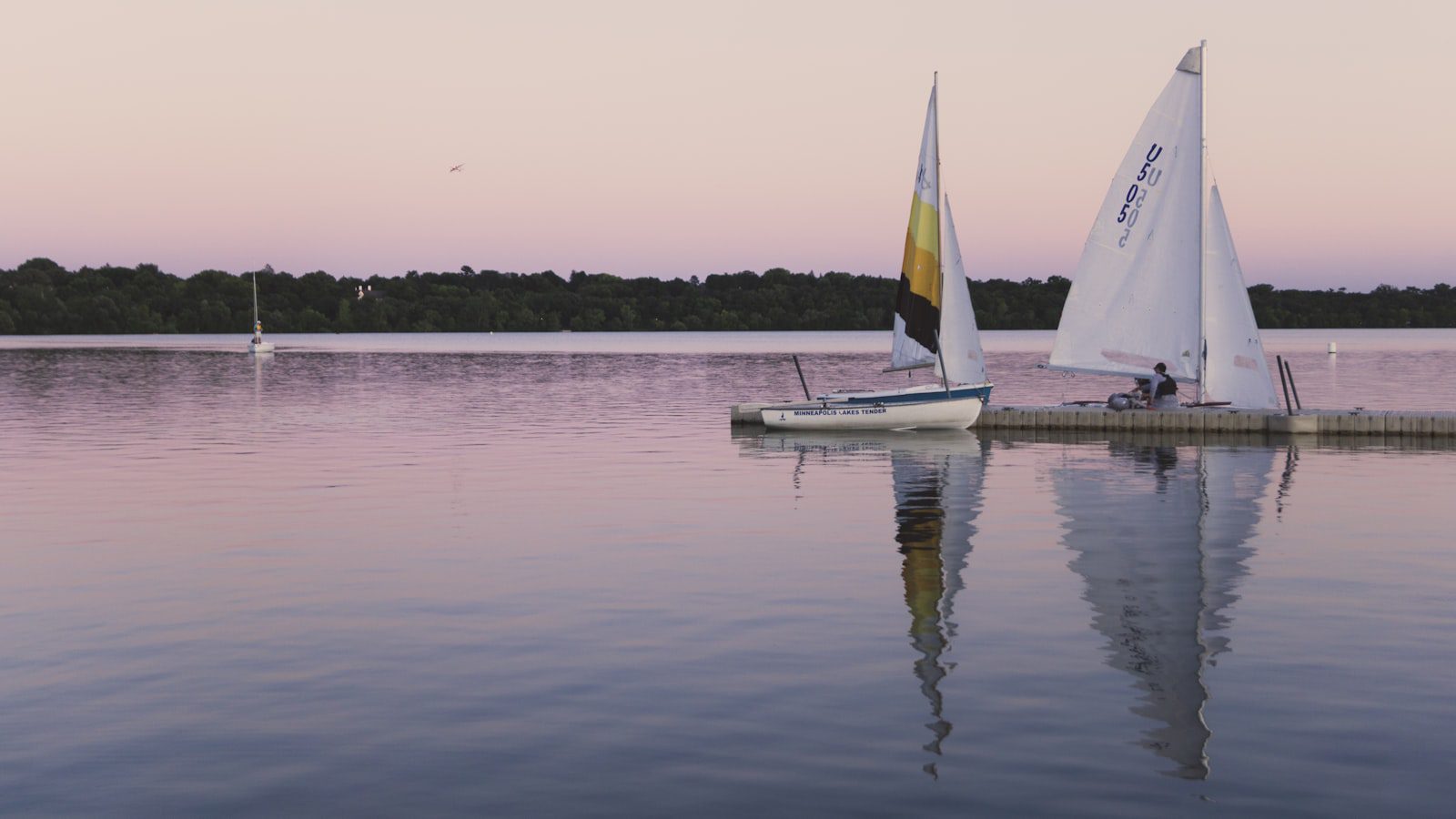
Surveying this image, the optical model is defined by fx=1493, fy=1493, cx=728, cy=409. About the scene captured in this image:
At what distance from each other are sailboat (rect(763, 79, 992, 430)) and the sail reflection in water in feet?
25.1

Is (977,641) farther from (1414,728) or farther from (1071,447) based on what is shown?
(1071,447)

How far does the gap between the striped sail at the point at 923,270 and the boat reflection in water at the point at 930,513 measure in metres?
3.29

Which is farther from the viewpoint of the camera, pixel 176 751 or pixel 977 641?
pixel 977 641

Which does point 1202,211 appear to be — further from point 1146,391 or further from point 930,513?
point 930,513

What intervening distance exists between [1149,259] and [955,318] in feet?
21.8

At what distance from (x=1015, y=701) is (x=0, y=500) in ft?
85.9

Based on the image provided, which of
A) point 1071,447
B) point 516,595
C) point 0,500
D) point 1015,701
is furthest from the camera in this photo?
point 1071,447

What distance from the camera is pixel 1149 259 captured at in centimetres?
4653

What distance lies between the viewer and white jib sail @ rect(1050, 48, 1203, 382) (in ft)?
149

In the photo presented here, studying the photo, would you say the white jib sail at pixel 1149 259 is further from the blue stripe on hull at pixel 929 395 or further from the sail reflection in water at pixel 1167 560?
the sail reflection in water at pixel 1167 560

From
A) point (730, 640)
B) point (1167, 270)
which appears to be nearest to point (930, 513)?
point (730, 640)

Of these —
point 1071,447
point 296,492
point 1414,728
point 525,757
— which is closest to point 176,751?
point 525,757

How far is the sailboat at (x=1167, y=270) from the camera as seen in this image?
45.5 metres

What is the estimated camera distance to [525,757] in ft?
41.2
